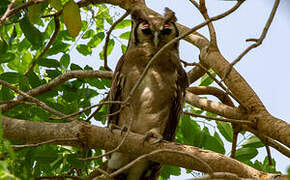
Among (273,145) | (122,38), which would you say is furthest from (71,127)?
(122,38)

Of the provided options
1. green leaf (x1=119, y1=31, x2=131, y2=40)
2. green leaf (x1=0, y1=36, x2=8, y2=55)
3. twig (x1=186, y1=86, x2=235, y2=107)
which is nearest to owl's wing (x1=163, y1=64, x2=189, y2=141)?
twig (x1=186, y1=86, x2=235, y2=107)

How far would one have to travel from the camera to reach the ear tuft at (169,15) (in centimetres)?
416

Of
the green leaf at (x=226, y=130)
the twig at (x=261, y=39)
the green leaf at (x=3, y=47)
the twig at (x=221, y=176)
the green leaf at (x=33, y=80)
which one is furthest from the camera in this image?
the green leaf at (x=226, y=130)

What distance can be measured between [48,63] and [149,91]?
38.2 inches

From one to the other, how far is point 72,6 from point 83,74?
0.88m

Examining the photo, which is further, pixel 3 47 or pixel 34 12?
pixel 3 47

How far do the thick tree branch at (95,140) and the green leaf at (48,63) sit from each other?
1.30 m

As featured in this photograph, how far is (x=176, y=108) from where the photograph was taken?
3.87 meters

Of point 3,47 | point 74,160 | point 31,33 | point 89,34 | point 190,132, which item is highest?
point 89,34

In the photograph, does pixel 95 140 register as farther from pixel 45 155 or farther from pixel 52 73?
pixel 52 73

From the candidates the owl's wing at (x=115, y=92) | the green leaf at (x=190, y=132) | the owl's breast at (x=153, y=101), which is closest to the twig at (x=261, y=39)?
the green leaf at (x=190, y=132)

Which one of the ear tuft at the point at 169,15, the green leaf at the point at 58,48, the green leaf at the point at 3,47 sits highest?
the ear tuft at the point at 169,15

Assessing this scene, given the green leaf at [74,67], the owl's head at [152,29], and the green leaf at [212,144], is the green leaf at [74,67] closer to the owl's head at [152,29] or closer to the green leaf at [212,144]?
the owl's head at [152,29]

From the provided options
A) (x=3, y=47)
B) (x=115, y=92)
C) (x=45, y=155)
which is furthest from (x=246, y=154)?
(x=3, y=47)
